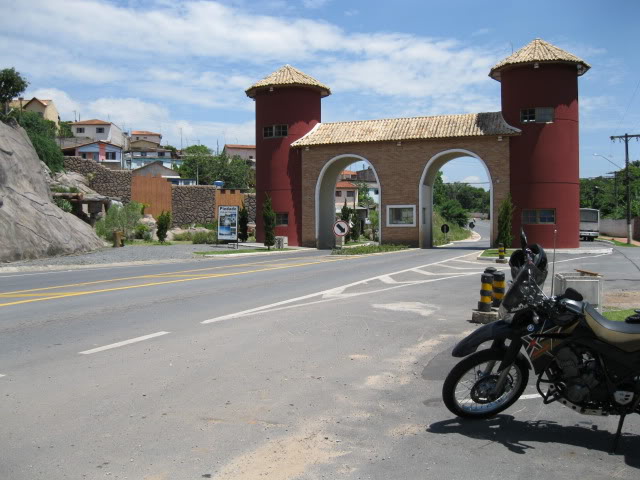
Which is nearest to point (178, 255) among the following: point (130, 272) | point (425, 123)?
point (130, 272)

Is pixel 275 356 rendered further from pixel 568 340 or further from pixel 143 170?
pixel 143 170

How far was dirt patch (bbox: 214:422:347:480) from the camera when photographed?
4.06m

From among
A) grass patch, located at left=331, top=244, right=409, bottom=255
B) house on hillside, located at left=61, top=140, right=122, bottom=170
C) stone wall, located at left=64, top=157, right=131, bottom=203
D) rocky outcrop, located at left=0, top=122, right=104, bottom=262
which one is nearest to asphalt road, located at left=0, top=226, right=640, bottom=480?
rocky outcrop, located at left=0, top=122, right=104, bottom=262

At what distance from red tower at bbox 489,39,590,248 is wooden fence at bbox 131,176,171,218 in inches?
1135

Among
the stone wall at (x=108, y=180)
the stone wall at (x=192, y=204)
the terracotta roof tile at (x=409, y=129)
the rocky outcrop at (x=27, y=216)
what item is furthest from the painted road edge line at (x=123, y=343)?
the stone wall at (x=192, y=204)

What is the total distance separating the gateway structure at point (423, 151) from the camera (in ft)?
112

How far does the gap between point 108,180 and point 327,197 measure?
A: 19922 mm

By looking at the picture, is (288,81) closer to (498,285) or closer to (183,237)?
(183,237)

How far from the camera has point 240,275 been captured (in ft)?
57.8

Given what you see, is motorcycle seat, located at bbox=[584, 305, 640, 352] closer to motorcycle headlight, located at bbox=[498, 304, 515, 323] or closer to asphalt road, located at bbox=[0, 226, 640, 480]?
motorcycle headlight, located at bbox=[498, 304, 515, 323]

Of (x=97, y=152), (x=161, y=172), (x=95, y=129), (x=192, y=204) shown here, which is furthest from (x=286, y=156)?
(x=95, y=129)

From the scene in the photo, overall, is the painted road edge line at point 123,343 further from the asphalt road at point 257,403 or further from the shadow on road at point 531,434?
the shadow on road at point 531,434

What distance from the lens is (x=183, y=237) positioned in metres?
45.7

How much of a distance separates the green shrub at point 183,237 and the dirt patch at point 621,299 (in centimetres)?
3587
